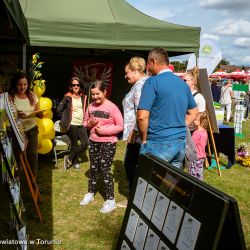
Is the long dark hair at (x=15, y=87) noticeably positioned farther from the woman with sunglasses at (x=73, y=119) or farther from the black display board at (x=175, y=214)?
the black display board at (x=175, y=214)

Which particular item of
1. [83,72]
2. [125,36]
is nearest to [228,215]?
[125,36]

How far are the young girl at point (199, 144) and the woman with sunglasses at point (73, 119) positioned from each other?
1.90m

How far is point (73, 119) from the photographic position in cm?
622

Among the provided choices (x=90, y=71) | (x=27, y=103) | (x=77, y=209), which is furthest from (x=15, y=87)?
(x=90, y=71)

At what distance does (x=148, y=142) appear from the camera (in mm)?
3328

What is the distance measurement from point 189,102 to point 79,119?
120 inches

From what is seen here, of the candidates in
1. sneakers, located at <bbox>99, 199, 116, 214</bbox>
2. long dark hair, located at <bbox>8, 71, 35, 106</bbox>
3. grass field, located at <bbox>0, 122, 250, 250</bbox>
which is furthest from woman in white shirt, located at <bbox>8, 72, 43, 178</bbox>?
sneakers, located at <bbox>99, 199, 116, 214</bbox>

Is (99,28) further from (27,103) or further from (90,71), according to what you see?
(90,71)

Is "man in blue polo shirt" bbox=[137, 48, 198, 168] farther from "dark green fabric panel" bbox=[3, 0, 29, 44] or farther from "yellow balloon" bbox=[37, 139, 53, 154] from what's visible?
"yellow balloon" bbox=[37, 139, 53, 154]

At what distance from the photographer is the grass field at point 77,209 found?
3.68 meters

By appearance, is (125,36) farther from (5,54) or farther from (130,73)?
(5,54)

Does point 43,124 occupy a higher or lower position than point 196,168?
higher

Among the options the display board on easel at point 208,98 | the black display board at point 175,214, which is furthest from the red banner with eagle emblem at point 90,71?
the black display board at point 175,214

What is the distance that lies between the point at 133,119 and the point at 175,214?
7.14ft
